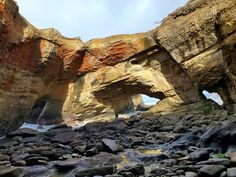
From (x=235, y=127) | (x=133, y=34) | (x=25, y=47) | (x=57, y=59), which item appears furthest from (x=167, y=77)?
(x=235, y=127)

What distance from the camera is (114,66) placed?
2144 cm

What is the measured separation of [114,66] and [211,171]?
54.1ft

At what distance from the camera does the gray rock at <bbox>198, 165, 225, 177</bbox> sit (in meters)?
5.38

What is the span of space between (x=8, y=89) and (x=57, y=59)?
15.3 ft

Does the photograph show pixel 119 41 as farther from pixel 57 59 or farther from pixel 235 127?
pixel 235 127

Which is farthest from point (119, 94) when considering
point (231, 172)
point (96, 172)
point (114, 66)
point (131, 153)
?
point (231, 172)

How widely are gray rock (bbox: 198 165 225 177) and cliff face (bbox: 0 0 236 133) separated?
11265 millimetres

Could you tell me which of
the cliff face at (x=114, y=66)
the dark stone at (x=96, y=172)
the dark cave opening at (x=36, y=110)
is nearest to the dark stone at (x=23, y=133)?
the cliff face at (x=114, y=66)

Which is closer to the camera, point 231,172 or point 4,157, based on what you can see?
point 231,172

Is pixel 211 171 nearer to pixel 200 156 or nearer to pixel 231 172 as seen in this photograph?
pixel 231 172

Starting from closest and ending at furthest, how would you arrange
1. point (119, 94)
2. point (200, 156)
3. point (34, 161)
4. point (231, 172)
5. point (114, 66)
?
point (231, 172) < point (200, 156) < point (34, 161) < point (114, 66) < point (119, 94)

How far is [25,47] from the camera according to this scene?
17469 mm

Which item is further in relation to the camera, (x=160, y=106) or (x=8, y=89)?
(x=160, y=106)

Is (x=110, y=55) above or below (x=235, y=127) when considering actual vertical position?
above
